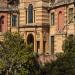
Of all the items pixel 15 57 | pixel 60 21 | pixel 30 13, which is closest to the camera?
pixel 15 57

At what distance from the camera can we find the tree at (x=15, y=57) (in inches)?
1362

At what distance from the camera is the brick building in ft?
147

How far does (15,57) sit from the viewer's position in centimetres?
3462

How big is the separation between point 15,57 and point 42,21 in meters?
14.8

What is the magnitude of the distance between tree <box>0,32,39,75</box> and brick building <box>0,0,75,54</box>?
31.8 feet

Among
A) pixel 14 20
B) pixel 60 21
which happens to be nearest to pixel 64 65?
pixel 60 21

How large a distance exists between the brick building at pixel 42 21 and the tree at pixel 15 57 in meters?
9.70

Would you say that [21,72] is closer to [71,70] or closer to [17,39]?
[17,39]

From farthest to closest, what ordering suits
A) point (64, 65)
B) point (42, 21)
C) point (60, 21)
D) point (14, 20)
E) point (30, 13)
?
point (14, 20) → point (30, 13) → point (42, 21) → point (60, 21) → point (64, 65)

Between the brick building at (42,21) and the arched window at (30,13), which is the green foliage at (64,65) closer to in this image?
the brick building at (42,21)

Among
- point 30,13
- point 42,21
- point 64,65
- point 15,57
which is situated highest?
point 30,13

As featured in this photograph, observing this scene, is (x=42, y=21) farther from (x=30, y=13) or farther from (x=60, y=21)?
(x=60, y=21)

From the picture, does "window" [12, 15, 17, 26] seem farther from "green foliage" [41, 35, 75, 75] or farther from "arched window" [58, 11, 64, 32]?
"green foliage" [41, 35, 75, 75]

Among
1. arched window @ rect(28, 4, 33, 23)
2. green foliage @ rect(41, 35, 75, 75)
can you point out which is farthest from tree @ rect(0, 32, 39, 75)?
arched window @ rect(28, 4, 33, 23)
